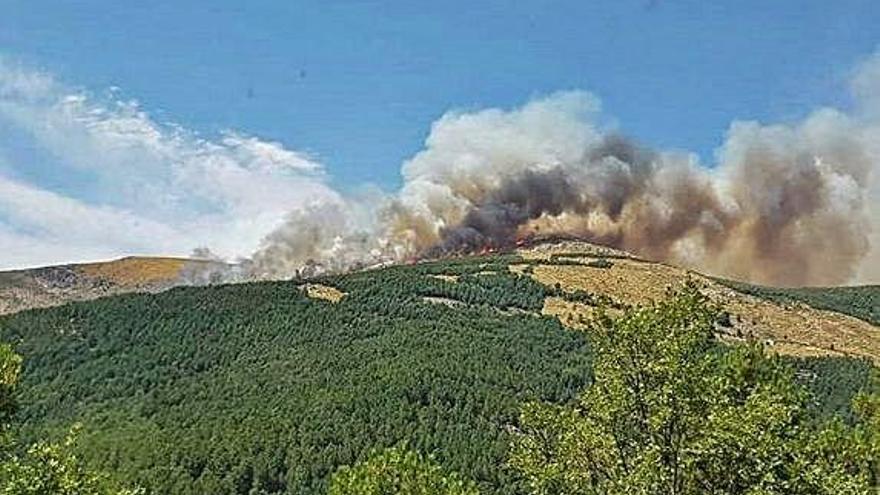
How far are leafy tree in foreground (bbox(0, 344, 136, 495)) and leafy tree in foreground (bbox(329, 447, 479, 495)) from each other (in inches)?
442

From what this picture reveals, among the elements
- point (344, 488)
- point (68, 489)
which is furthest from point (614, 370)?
point (68, 489)

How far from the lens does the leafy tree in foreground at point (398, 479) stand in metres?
42.7

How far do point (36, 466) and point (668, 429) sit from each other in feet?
60.9

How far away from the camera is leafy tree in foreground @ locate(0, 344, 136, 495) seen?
30.6 meters

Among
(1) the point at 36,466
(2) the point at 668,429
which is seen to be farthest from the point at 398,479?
(1) the point at 36,466

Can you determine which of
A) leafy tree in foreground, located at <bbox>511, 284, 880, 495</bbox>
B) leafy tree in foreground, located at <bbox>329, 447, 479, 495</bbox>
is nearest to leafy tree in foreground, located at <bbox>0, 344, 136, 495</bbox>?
leafy tree in foreground, located at <bbox>329, 447, 479, 495</bbox>

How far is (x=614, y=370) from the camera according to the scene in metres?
35.3

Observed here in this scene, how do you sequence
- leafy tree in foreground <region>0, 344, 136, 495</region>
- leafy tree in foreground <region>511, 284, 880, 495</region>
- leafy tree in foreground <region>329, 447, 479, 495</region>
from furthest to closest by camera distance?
leafy tree in foreground <region>329, 447, 479, 495</region>, leafy tree in foreground <region>511, 284, 880, 495</region>, leafy tree in foreground <region>0, 344, 136, 495</region>

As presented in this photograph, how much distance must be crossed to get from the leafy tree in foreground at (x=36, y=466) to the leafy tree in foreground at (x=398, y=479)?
1122 cm

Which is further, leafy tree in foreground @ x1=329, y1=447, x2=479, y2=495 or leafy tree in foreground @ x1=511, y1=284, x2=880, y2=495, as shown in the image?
leafy tree in foreground @ x1=329, y1=447, x2=479, y2=495

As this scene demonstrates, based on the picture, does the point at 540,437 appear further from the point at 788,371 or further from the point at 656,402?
the point at 788,371

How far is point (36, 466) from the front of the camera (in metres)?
31.2

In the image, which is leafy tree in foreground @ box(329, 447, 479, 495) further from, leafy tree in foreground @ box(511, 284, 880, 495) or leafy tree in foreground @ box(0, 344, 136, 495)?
leafy tree in foreground @ box(0, 344, 136, 495)

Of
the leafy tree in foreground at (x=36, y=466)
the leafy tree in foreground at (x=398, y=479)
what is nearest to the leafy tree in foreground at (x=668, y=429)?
the leafy tree in foreground at (x=398, y=479)
